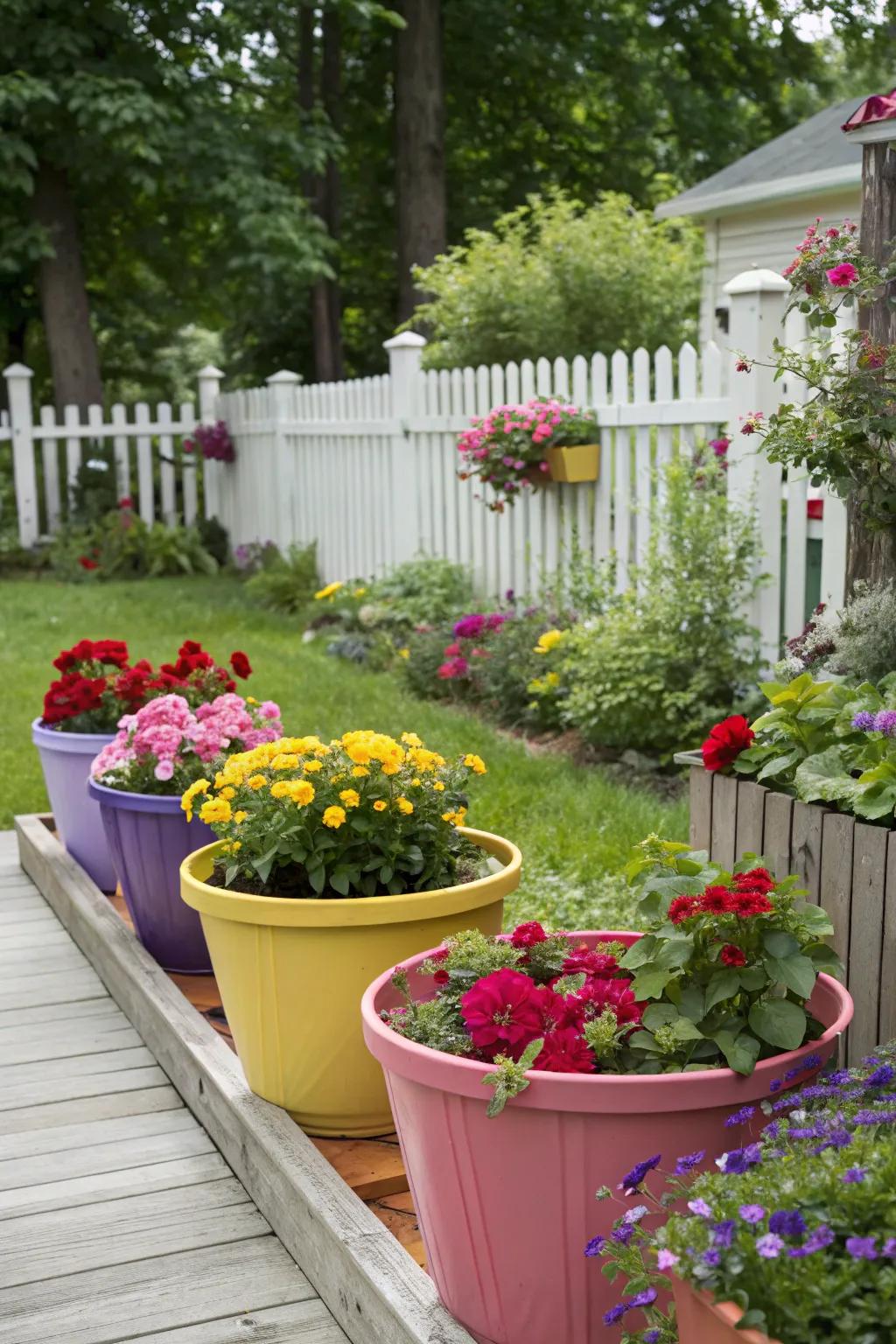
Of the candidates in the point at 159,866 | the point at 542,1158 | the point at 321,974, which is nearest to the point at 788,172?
the point at 159,866

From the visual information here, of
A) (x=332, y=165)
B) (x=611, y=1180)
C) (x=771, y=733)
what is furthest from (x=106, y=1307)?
(x=332, y=165)

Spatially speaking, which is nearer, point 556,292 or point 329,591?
point 556,292

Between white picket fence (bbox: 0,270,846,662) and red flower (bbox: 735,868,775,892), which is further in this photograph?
white picket fence (bbox: 0,270,846,662)

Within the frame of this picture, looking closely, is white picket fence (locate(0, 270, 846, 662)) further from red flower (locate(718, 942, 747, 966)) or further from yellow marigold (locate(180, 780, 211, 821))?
red flower (locate(718, 942, 747, 966))

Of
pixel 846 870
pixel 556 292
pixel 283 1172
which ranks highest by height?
pixel 556 292

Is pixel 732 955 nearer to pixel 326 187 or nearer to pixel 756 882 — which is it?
pixel 756 882

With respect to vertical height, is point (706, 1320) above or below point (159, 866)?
above

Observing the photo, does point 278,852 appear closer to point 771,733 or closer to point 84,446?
point 771,733

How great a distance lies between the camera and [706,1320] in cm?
144

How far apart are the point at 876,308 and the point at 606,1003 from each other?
1.72 m

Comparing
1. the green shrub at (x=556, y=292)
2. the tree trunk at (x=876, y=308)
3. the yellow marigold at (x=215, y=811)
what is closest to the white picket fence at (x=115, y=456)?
the green shrub at (x=556, y=292)

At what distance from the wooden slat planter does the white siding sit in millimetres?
8678

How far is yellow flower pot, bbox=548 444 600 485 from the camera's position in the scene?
648cm

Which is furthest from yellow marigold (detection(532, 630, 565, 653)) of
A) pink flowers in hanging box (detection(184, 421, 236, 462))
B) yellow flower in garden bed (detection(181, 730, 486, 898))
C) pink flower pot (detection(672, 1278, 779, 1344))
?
pink flowers in hanging box (detection(184, 421, 236, 462))
